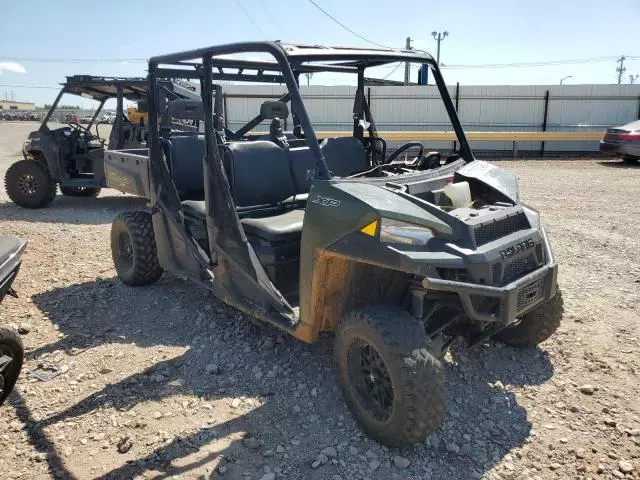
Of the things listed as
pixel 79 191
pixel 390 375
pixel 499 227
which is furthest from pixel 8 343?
pixel 79 191

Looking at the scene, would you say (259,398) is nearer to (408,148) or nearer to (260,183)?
(260,183)

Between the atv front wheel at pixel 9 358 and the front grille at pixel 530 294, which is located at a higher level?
the front grille at pixel 530 294

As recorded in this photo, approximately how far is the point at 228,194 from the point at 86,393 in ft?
5.28

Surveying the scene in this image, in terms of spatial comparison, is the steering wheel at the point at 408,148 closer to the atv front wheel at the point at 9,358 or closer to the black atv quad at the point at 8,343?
the black atv quad at the point at 8,343

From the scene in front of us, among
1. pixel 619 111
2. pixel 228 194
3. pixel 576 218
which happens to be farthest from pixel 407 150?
pixel 619 111

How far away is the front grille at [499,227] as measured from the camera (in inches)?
117

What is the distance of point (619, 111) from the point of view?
1859cm

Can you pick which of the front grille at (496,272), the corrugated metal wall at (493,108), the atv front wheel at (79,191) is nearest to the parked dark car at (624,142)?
the corrugated metal wall at (493,108)

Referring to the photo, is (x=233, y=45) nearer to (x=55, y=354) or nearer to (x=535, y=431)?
(x=55, y=354)

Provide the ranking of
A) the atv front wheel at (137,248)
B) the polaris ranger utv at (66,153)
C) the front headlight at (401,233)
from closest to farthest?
the front headlight at (401,233), the atv front wheel at (137,248), the polaris ranger utv at (66,153)

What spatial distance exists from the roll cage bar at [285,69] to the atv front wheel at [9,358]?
168cm

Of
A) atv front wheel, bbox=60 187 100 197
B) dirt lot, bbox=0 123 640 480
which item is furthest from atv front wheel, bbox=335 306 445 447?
atv front wheel, bbox=60 187 100 197

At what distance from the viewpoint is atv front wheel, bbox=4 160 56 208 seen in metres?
9.70

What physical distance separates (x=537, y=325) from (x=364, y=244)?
170 centimetres
